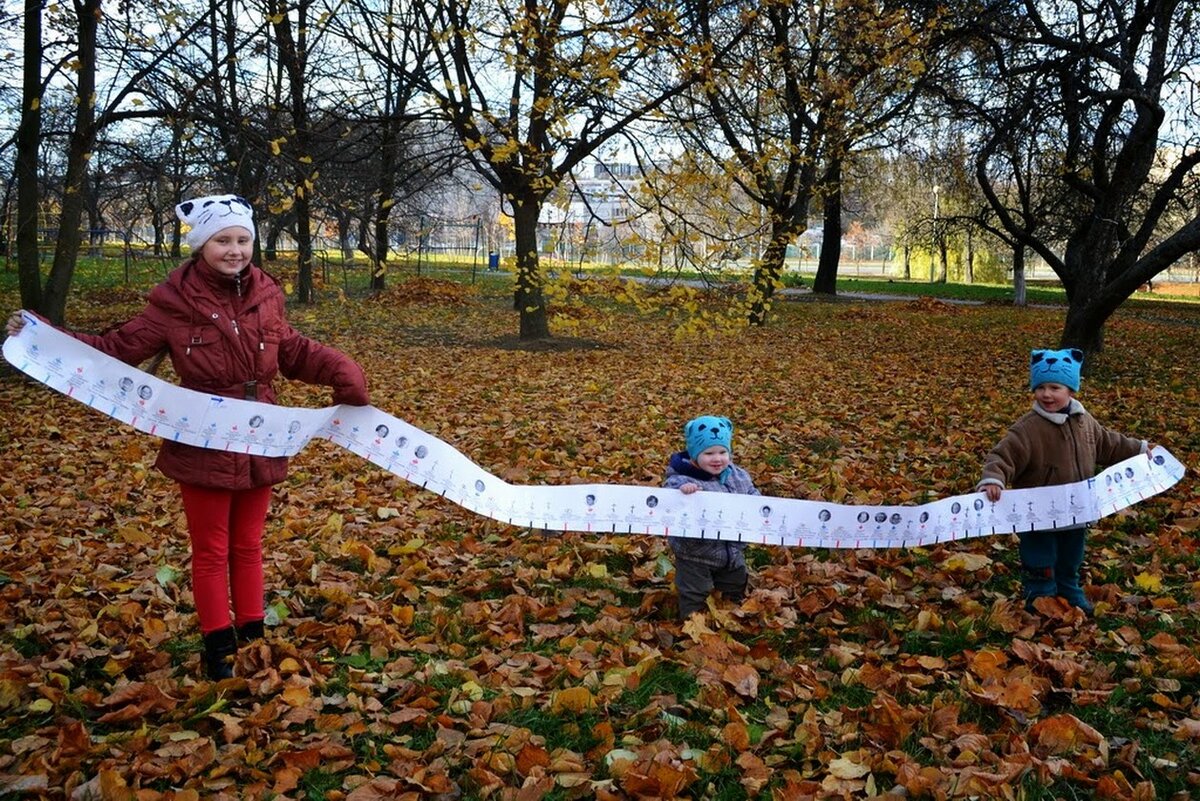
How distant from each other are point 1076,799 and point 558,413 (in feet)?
24.0

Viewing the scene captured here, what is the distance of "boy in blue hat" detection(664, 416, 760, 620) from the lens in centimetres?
425

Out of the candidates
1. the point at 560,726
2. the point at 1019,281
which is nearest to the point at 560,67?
the point at 560,726

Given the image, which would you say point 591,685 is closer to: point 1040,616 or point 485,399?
point 1040,616

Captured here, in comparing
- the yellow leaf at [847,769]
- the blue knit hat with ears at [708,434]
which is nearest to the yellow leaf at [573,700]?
the yellow leaf at [847,769]

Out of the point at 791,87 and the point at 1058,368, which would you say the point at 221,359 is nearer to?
the point at 1058,368

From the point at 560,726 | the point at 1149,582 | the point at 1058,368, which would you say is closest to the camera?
the point at 560,726

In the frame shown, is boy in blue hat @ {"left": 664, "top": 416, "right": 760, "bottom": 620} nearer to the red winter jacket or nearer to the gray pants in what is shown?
the gray pants

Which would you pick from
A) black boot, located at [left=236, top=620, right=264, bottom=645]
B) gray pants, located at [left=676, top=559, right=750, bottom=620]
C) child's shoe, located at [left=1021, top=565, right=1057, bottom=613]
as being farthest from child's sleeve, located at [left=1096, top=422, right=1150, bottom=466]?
black boot, located at [left=236, top=620, right=264, bottom=645]

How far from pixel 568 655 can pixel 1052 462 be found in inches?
91.3

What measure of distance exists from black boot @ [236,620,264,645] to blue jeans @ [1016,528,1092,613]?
11.0 feet

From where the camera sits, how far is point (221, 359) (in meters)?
3.48

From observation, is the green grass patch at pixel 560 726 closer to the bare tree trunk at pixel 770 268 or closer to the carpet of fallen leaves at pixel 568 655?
the carpet of fallen leaves at pixel 568 655

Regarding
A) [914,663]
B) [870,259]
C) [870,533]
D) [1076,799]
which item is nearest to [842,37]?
[870,533]

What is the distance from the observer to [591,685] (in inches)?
143
